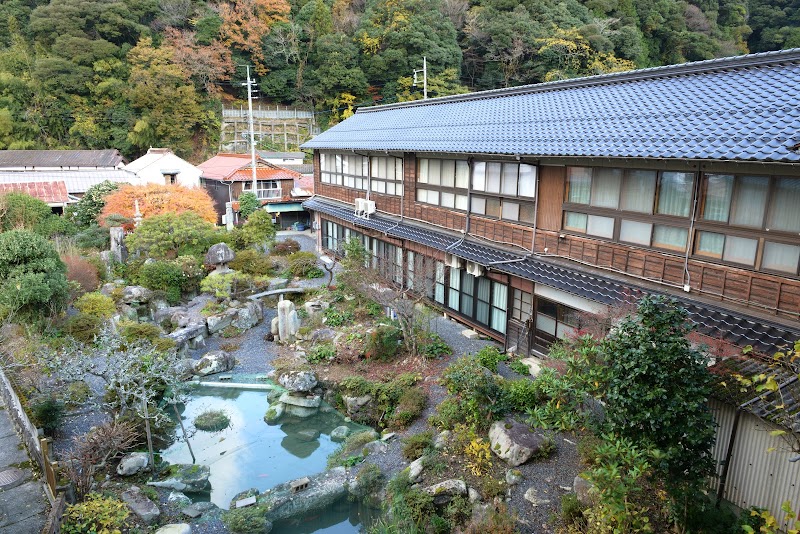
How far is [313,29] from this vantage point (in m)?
52.3

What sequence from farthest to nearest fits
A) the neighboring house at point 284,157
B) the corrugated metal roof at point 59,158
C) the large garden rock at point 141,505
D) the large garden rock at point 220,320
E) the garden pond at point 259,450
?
the neighboring house at point 284,157
the corrugated metal roof at point 59,158
the large garden rock at point 220,320
the garden pond at point 259,450
the large garden rock at point 141,505

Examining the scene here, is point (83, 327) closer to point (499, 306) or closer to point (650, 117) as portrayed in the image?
point (499, 306)

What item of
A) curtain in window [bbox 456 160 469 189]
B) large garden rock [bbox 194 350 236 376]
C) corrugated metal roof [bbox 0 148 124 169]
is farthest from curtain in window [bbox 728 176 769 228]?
corrugated metal roof [bbox 0 148 124 169]

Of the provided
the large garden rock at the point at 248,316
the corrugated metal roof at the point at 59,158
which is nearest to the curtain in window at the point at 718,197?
the large garden rock at the point at 248,316

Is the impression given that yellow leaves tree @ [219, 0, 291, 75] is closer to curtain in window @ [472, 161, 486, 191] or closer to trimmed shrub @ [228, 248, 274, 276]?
trimmed shrub @ [228, 248, 274, 276]

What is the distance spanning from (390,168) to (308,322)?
675 cm

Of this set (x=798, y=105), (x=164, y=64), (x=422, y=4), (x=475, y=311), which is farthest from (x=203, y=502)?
(x=422, y=4)

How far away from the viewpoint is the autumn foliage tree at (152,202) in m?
26.9

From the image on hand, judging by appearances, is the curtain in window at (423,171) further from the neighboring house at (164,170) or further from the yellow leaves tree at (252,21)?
the yellow leaves tree at (252,21)

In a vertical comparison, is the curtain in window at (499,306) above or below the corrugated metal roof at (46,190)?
below


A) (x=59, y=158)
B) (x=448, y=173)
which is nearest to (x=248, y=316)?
(x=448, y=173)

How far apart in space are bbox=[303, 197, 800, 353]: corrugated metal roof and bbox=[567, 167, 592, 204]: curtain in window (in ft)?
5.56

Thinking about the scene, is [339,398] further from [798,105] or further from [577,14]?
[577,14]

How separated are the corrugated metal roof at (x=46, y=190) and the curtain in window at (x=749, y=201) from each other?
35.5 m
